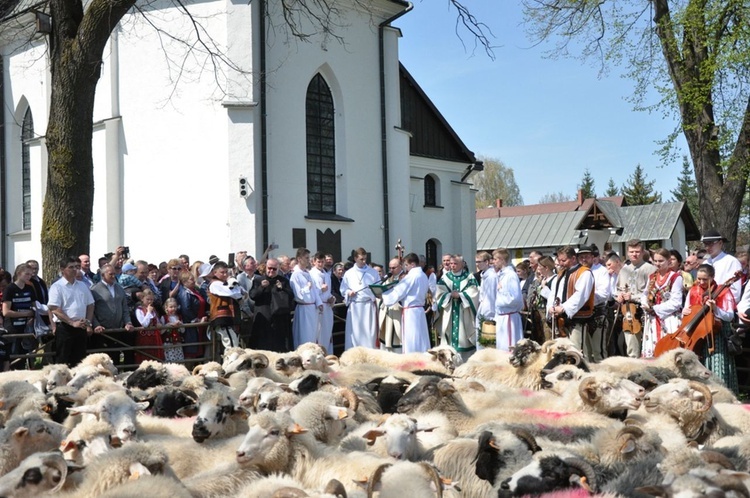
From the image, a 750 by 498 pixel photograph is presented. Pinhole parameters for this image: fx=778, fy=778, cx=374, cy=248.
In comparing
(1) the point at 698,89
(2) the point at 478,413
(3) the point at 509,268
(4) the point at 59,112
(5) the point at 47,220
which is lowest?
(2) the point at 478,413

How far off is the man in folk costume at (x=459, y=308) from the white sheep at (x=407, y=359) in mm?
3238

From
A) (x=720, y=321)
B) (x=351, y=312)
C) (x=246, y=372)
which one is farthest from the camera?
(x=351, y=312)

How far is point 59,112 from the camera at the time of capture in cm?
1145

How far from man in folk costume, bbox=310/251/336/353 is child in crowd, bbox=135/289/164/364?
10.0 ft

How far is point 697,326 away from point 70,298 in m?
7.95

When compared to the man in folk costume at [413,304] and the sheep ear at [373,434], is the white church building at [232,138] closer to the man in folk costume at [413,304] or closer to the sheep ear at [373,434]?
the man in folk costume at [413,304]

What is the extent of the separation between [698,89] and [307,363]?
1433cm

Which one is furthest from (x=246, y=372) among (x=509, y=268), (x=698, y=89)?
(x=698, y=89)

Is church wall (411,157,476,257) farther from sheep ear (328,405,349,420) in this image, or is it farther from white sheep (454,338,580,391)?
sheep ear (328,405,349,420)

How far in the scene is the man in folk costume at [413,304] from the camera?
43.4 feet

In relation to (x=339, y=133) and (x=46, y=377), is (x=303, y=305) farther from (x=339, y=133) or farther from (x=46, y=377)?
(x=339, y=133)

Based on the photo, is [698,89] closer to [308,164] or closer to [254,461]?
[308,164]

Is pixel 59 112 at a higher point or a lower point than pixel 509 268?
higher

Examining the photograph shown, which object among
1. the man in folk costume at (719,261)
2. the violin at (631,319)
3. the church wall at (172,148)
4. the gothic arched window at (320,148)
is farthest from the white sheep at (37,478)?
the gothic arched window at (320,148)
